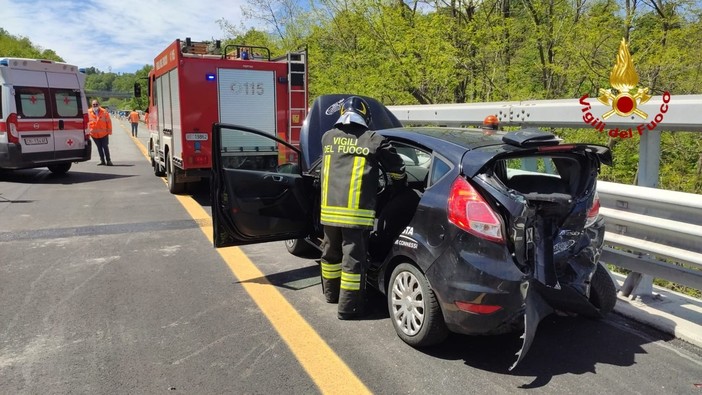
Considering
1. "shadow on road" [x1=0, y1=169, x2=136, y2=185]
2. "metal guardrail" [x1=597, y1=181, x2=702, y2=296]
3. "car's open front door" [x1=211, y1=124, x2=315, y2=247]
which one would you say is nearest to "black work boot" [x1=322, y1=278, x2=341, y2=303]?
"car's open front door" [x1=211, y1=124, x2=315, y2=247]

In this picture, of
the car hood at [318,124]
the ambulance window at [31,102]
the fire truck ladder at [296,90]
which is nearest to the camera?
the car hood at [318,124]

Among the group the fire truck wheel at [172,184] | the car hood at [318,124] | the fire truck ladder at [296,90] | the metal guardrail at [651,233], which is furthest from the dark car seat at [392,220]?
the fire truck wheel at [172,184]

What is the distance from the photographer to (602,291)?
367 cm

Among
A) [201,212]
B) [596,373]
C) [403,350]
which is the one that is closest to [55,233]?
[201,212]

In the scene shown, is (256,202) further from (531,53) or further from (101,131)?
(101,131)

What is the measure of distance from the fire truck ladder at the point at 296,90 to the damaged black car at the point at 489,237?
579 cm

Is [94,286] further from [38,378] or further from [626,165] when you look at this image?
[626,165]

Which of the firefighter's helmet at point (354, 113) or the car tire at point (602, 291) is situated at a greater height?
the firefighter's helmet at point (354, 113)

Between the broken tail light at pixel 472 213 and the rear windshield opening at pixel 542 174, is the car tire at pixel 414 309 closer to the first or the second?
the broken tail light at pixel 472 213

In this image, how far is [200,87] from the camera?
28.7 ft

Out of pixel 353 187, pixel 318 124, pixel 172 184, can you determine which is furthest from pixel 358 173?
pixel 172 184

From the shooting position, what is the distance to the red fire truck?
872cm

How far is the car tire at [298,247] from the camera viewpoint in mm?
5616

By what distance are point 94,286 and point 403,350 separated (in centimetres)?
300
